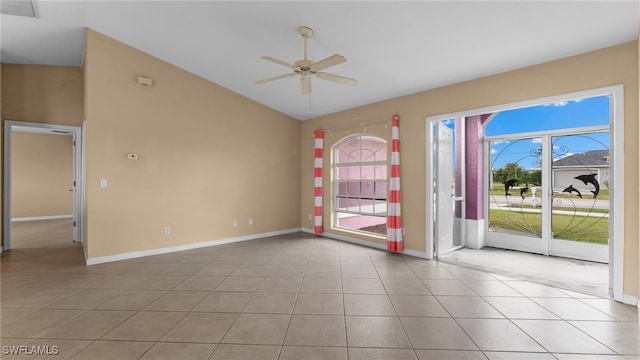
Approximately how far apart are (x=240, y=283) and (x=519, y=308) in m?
2.95

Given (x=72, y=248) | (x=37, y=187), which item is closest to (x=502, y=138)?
(x=72, y=248)

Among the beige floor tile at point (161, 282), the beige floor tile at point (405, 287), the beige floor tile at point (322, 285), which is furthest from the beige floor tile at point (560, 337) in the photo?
the beige floor tile at point (161, 282)

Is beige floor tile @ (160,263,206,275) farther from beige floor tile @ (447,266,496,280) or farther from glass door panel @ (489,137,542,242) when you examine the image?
glass door panel @ (489,137,542,242)

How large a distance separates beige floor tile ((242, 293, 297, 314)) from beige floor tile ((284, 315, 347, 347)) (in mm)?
208

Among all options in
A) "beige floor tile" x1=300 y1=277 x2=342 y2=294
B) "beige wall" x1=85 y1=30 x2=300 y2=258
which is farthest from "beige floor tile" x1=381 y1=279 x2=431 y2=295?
"beige wall" x1=85 y1=30 x2=300 y2=258

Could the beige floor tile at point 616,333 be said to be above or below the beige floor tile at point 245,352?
above

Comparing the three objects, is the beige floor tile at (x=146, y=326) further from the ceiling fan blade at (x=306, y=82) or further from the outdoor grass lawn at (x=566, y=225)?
the outdoor grass lawn at (x=566, y=225)

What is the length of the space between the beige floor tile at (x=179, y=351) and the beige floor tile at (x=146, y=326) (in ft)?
0.54

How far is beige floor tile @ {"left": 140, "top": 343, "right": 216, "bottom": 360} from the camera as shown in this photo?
1.88 meters

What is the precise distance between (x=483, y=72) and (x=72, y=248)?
7102 mm

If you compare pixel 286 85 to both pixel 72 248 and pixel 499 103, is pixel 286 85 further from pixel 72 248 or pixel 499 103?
pixel 72 248

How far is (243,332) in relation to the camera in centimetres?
221

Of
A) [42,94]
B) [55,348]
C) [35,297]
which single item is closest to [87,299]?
[35,297]

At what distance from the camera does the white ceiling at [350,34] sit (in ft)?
8.30
